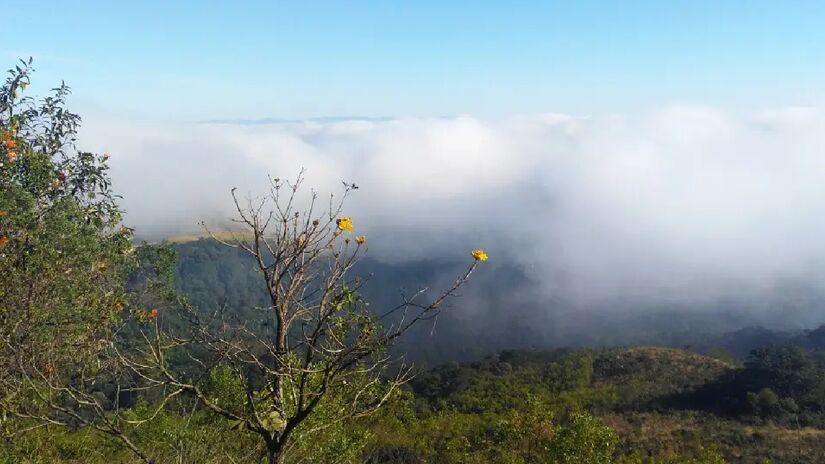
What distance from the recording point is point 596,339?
177750 mm

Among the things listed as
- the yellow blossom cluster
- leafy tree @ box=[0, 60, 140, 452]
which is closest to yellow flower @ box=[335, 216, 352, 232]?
leafy tree @ box=[0, 60, 140, 452]

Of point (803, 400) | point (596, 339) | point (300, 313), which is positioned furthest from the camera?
point (596, 339)

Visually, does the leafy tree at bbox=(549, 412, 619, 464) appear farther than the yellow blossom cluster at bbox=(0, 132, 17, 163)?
Yes

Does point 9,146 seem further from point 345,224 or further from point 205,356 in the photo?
point 205,356

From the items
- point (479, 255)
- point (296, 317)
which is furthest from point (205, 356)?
point (479, 255)

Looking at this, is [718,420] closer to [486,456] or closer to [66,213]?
[486,456]

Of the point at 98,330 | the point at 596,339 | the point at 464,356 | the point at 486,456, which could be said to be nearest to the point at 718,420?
the point at 486,456

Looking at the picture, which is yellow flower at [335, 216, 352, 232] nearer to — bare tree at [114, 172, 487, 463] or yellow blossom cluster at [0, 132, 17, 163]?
bare tree at [114, 172, 487, 463]

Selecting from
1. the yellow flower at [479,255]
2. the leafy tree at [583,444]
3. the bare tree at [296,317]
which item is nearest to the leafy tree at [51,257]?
the bare tree at [296,317]

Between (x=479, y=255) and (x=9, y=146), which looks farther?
(x=9, y=146)

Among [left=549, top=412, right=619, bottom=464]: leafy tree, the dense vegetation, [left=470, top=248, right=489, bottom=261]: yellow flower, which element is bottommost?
[left=549, top=412, right=619, bottom=464]: leafy tree

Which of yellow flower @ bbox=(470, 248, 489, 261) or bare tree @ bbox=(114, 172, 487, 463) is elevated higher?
yellow flower @ bbox=(470, 248, 489, 261)

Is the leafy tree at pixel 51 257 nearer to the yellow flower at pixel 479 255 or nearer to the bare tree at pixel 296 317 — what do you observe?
the bare tree at pixel 296 317

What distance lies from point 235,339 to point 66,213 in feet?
23.1
